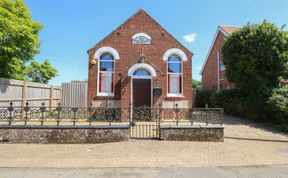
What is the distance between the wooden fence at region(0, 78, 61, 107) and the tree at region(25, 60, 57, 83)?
6.03m

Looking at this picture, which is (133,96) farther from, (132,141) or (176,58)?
(132,141)

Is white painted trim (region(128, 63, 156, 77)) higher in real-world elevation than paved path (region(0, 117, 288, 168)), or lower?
higher

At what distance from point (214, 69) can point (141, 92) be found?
12.4 meters

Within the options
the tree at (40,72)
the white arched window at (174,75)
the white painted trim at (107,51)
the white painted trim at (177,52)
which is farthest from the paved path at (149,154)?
the tree at (40,72)

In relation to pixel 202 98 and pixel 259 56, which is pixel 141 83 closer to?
pixel 259 56

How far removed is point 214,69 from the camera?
2186 centimetres

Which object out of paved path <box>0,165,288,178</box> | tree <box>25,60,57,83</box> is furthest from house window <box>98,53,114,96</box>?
tree <box>25,60,57,83</box>

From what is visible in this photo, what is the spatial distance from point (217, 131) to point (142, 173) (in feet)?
14.1

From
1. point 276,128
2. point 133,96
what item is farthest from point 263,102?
point 133,96

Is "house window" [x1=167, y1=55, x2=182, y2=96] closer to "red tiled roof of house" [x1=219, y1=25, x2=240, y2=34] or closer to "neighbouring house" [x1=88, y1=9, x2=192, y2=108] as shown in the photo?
"neighbouring house" [x1=88, y1=9, x2=192, y2=108]

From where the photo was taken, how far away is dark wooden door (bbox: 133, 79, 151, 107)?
12280 millimetres

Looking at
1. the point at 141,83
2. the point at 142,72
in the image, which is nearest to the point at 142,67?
the point at 142,72

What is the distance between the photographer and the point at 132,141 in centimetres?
769

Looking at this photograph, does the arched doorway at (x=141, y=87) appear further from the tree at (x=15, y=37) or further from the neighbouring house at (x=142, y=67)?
the tree at (x=15, y=37)
